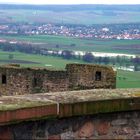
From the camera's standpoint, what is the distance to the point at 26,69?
20.4 m

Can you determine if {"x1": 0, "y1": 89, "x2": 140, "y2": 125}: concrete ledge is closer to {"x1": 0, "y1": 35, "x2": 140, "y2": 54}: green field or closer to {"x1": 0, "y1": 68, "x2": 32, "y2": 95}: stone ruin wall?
{"x1": 0, "y1": 68, "x2": 32, "y2": 95}: stone ruin wall

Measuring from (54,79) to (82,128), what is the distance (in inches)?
527

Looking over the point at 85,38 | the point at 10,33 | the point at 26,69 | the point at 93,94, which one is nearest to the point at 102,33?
the point at 85,38

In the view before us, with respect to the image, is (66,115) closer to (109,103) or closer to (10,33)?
(109,103)

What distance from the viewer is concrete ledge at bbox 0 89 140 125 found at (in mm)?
6008

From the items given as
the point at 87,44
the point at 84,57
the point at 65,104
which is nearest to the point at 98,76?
the point at 65,104

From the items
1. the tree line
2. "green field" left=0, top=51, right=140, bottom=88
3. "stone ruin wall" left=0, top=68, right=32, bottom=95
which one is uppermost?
"stone ruin wall" left=0, top=68, right=32, bottom=95

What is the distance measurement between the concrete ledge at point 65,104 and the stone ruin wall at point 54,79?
472 inches

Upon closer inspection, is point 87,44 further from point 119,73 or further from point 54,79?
point 54,79

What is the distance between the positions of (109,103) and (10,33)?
428 ft

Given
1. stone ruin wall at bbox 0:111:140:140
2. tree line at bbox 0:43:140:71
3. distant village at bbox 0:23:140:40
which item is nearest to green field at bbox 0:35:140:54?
distant village at bbox 0:23:140:40

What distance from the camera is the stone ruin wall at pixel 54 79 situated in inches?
754

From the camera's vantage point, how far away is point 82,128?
657 centimetres

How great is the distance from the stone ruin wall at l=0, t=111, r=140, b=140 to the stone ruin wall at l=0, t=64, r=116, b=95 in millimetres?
12036
